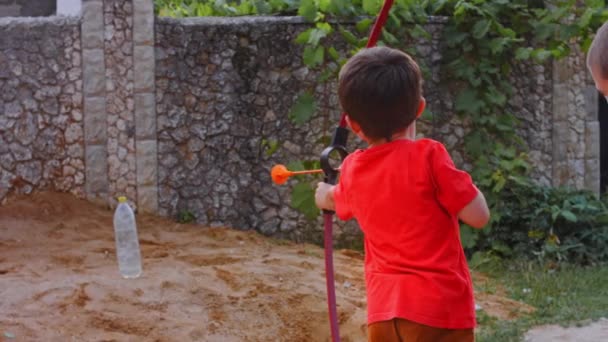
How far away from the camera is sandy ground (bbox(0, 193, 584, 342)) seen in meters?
5.66

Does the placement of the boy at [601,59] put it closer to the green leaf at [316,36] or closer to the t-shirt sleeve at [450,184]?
the t-shirt sleeve at [450,184]

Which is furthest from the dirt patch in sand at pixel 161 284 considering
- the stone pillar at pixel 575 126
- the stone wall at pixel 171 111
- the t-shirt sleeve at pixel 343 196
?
the t-shirt sleeve at pixel 343 196

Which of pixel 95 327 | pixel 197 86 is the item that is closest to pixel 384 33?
pixel 197 86

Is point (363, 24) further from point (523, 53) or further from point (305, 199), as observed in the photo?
point (305, 199)

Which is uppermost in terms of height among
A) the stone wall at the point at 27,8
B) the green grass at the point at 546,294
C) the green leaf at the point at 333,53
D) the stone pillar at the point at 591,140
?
the stone wall at the point at 27,8

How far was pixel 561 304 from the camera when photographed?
655 cm

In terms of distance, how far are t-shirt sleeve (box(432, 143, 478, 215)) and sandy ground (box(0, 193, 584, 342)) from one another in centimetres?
322

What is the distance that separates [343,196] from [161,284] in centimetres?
354

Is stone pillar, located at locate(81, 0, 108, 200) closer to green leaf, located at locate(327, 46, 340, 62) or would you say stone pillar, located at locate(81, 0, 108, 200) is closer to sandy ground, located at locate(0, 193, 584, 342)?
sandy ground, located at locate(0, 193, 584, 342)

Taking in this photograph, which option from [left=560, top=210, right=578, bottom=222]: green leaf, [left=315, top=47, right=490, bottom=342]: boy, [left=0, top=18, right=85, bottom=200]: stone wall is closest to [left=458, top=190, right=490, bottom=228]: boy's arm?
[left=315, top=47, right=490, bottom=342]: boy

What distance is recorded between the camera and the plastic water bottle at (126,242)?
6.87 m

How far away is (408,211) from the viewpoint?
110 inches

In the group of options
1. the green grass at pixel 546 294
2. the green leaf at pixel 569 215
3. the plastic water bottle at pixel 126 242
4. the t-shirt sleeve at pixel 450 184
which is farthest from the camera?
the green leaf at pixel 569 215

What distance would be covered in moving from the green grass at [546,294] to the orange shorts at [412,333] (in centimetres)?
298
